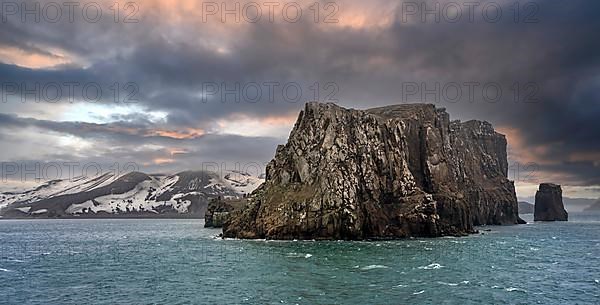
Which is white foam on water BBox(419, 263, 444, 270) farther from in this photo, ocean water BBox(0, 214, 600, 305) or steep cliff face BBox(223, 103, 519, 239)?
steep cliff face BBox(223, 103, 519, 239)

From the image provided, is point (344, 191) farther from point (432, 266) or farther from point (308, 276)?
point (308, 276)

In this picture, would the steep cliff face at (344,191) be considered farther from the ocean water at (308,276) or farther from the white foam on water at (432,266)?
the white foam on water at (432,266)

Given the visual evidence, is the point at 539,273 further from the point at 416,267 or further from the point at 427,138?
the point at 427,138

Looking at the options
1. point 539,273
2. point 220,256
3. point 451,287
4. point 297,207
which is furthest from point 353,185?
point 451,287

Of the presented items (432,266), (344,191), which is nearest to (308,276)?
(432,266)

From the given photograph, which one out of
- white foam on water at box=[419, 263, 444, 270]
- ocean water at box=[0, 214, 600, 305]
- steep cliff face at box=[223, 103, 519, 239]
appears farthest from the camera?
steep cliff face at box=[223, 103, 519, 239]

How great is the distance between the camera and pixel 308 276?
6944cm

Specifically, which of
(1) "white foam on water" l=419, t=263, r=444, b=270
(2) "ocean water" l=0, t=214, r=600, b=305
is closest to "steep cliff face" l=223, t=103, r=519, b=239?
(2) "ocean water" l=0, t=214, r=600, b=305

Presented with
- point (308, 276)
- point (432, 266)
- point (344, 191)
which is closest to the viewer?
point (308, 276)

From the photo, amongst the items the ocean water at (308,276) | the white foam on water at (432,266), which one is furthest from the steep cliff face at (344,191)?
the white foam on water at (432,266)

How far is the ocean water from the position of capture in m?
56.4

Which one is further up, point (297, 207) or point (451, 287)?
point (297, 207)

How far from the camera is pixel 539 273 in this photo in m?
76.2

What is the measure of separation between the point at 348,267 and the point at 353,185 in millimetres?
57262
